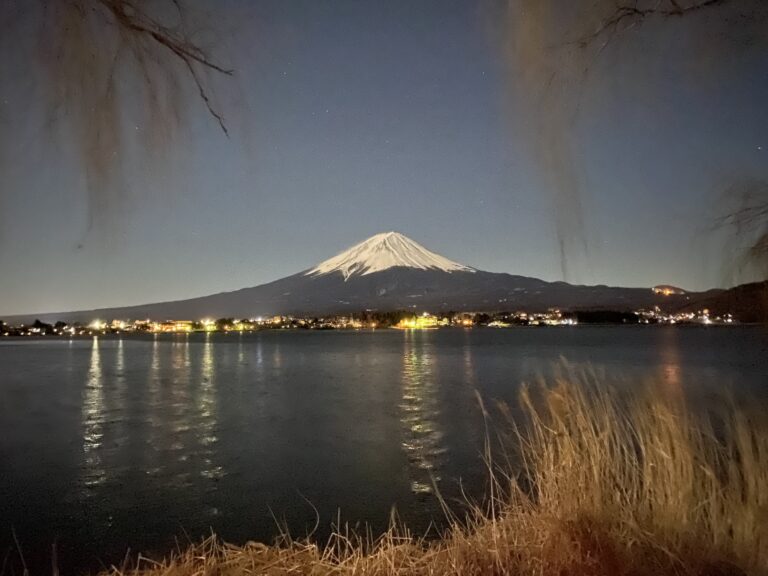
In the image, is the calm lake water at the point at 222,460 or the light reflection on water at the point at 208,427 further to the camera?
the light reflection on water at the point at 208,427

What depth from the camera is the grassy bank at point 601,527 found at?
9.70ft

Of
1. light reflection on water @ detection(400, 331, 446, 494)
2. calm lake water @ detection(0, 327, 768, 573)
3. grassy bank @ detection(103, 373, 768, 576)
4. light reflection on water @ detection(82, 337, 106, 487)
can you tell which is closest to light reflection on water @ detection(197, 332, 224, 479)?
calm lake water @ detection(0, 327, 768, 573)

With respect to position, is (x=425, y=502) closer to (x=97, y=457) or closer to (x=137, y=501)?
(x=137, y=501)

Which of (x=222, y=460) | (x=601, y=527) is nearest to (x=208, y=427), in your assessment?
(x=222, y=460)

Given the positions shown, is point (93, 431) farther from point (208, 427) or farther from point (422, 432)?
point (422, 432)

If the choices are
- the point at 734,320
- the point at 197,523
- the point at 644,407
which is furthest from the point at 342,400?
the point at 734,320

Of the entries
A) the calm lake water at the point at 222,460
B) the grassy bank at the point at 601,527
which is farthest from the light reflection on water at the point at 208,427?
the grassy bank at the point at 601,527

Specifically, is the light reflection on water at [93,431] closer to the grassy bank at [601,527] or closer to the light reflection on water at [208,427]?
the light reflection on water at [208,427]

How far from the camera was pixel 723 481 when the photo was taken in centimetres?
435

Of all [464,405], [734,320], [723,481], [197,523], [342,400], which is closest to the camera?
[734,320]

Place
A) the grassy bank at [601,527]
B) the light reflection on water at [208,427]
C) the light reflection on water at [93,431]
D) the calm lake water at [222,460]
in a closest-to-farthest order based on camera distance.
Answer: the grassy bank at [601,527] → the calm lake water at [222,460] → the light reflection on water at [93,431] → the light reflection on water at [208,427]

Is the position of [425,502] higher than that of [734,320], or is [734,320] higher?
[734,320]

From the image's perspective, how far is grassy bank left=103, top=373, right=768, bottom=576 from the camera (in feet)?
9.70

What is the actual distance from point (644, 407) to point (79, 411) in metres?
19.5
